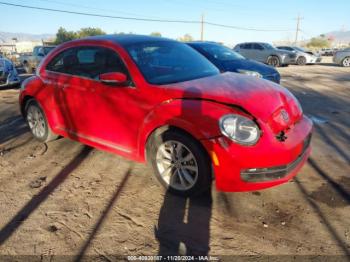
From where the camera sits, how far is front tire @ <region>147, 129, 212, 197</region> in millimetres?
3035

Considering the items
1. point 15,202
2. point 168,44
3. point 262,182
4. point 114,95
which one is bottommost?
point 15,202

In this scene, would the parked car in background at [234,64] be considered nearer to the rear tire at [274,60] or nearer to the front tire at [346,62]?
the rear tire at [274,60]

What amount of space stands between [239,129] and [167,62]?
1.52m

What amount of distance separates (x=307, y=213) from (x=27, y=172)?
3.37 metres

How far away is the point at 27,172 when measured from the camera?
4020mm

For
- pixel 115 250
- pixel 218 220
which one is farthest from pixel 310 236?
pixel 115 250

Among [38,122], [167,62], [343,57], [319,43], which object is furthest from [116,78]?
[319,43]

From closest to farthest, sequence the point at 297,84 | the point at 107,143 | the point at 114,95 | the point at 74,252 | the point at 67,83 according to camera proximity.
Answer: the point at 74,252
the point at 114,95
the point at 107,143
the point at 67,83
the point at 297,84

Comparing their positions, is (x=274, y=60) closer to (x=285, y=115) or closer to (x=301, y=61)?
(x=301, y=61)

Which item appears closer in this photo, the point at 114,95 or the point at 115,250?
the point at 115,250

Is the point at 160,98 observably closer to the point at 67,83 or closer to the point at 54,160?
the point at 67,83

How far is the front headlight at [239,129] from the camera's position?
2.88m

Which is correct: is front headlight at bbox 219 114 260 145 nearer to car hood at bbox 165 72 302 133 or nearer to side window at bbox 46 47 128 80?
car hood at bbox 165 72 302 133

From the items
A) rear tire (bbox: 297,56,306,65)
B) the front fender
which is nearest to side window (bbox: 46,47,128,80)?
the front fender
